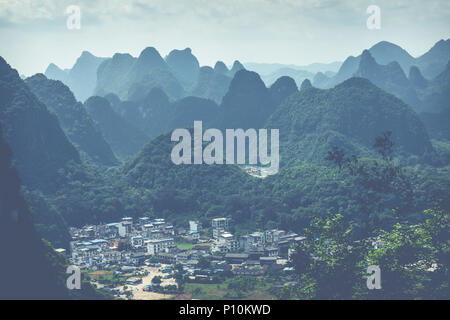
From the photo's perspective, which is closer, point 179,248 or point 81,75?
point 179,248

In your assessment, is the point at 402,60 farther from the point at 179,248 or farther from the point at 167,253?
the point at 167,253

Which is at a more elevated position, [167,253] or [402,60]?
[402,60]

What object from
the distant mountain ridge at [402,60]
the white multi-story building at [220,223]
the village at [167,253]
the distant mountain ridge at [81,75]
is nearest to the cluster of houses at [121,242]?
the village at [167,253]

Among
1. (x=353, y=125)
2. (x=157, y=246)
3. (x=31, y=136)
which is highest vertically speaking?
(x=353, y=125)

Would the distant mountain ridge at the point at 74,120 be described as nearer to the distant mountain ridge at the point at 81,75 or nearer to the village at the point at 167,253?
the village at the point at 167,253

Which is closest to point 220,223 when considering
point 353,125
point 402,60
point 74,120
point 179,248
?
point 179,248

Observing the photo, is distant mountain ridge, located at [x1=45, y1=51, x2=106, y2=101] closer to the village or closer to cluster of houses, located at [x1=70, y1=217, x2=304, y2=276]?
cluster of houses, located at [x1=70, y1=217, x2=304, y2=276]
